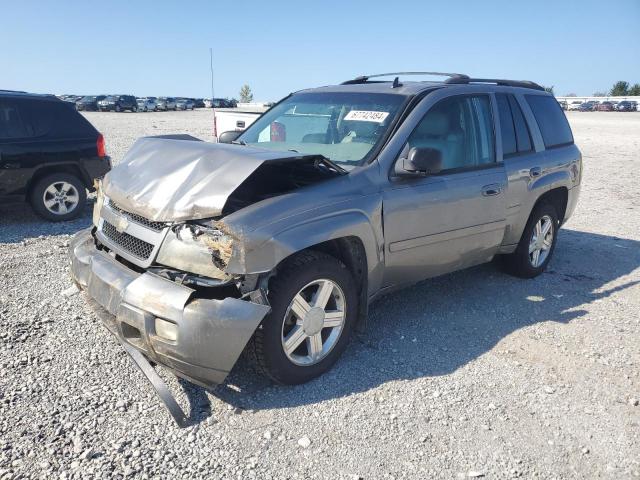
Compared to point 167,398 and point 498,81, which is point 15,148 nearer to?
point 167,398

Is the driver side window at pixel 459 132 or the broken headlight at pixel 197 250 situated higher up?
the driver side window at pixel 459 132

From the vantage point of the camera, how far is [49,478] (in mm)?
2441

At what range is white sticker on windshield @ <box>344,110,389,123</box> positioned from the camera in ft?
12.9

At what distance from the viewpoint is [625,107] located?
55938mm

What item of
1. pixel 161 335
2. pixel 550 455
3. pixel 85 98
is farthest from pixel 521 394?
pixel 85 98

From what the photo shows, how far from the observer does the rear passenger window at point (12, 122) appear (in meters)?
6.66

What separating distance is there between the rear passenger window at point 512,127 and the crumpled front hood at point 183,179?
241 centimetres

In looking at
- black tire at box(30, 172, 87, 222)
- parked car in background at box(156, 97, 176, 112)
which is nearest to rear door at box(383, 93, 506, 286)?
black tire at box(30, 172, 87, 222)

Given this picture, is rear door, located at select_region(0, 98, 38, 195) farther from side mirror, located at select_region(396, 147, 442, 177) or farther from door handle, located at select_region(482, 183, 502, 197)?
door handle, located at select_region(482, 183, 502, 197)

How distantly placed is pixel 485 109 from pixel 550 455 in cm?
291

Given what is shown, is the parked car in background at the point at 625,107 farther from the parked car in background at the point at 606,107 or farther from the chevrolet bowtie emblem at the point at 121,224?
the chevrolet bowtie emblem at the point at 121,224

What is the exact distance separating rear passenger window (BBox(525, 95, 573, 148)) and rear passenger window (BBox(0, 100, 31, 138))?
20.3ft

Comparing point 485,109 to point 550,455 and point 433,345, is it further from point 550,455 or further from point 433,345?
point 550,455

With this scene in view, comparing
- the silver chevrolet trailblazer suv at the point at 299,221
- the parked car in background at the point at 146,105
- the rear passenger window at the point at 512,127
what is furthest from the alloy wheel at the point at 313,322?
the parked car in background at the point at 146,105
